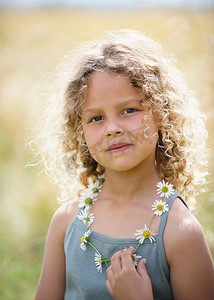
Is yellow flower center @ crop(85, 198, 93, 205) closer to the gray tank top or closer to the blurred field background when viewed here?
the gray tank top

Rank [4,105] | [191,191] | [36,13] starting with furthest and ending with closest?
[36,13], [4,105], [191,191]

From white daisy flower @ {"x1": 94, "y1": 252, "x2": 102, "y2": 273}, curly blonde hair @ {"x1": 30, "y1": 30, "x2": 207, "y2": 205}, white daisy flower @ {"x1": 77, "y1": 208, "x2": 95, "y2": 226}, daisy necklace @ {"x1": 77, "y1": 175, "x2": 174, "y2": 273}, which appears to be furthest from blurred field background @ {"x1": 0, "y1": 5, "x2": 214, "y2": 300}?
white daisy flower @ {"x1": 94, "y1": 252, "x2": 102, "y2": 273}

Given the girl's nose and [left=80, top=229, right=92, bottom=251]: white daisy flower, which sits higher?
the girl's nose

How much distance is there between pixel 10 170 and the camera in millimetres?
3736

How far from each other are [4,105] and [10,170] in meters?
0.96

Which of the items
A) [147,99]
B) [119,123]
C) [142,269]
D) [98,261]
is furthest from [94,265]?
[147,99]

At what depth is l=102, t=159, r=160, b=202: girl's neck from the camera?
1666 mm

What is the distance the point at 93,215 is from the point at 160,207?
0.36 metres

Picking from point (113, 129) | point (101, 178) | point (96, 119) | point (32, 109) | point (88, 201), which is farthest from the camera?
point (32, 109)

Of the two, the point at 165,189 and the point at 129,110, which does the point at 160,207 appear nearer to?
the point at 165,189

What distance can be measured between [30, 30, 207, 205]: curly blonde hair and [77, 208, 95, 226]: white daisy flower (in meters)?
0.29

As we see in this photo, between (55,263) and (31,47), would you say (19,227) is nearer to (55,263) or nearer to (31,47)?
(55,263)

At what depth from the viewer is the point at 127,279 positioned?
1.42 m

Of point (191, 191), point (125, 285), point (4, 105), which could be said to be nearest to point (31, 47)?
point (4, 105)
